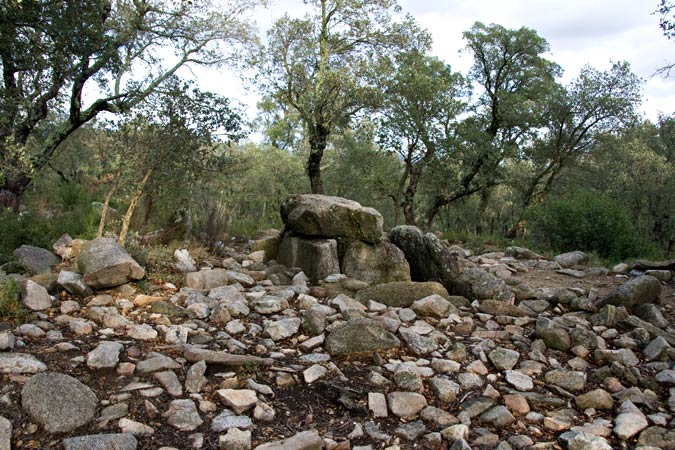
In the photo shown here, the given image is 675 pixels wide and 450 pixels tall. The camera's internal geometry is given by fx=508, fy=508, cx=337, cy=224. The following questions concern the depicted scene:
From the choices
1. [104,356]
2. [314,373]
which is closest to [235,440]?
[314,373]

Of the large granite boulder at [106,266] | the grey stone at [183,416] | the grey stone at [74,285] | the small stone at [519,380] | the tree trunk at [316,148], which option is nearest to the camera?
the grey stone at [183,416]

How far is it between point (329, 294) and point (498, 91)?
1632 cm

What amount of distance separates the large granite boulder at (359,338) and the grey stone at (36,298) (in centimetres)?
302

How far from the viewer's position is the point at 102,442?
324 cm

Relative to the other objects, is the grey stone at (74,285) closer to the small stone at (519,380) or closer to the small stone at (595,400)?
the small stone at (519,380)

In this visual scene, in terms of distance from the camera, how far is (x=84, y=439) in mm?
3242

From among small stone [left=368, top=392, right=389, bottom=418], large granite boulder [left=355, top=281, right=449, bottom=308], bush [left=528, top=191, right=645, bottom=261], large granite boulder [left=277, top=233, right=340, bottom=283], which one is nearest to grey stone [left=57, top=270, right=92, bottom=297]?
large granite boulder [left=277, top=233, right=340, bottom=283]

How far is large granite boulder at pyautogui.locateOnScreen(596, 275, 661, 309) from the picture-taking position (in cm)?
681

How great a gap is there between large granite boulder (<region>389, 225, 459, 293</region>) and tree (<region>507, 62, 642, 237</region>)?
10.7 m

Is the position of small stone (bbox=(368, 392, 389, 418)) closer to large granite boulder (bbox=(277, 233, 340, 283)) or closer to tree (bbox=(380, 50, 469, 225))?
large granite boulder (bbox=(277, 233, 340, 283))

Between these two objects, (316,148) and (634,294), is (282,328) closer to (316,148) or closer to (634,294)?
(634,294)

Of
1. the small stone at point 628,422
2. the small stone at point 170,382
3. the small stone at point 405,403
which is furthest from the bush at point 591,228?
the small stone at point 170,382

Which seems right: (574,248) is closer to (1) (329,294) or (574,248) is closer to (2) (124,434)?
(1) (329,294)

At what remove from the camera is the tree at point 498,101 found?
1931 cm
